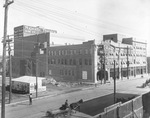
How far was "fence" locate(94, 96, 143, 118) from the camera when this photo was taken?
13307 millimetres

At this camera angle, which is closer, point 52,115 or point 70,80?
point 52,115

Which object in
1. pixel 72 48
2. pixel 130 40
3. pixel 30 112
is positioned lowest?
pixel 30 112

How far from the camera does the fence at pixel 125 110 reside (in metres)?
13.3

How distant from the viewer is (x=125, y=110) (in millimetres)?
15828

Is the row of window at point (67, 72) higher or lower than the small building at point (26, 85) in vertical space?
higher

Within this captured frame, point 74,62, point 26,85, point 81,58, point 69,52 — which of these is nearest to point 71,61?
point 74,62

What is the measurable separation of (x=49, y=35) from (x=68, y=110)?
57.1 metres

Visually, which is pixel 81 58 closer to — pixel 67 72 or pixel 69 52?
pixel 69 52

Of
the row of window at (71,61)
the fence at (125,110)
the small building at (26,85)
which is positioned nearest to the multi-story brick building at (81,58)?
the row of window at (71,61)

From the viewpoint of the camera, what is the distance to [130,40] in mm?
72938

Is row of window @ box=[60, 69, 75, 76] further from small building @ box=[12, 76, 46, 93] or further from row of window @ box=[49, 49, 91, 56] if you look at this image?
small building @ box=[12, 76, 46, 93]

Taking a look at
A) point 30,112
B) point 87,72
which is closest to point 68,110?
point 30,112

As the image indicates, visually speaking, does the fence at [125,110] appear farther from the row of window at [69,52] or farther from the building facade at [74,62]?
the row of window at [69,52]

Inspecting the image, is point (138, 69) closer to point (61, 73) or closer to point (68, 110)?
point (61, 73)
